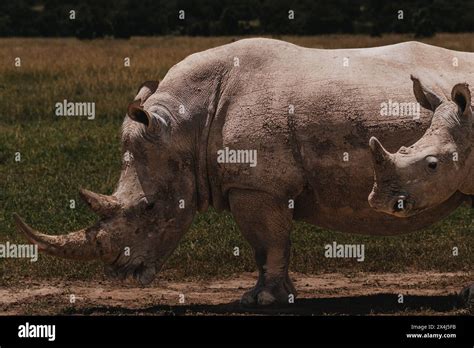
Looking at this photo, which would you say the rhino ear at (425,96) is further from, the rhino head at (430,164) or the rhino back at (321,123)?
the rhino back at (321,123)

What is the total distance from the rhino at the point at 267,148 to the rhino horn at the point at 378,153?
0.96 meters

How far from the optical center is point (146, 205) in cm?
1277

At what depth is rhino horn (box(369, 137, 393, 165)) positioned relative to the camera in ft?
37.1

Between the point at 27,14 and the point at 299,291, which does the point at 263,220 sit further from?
the point at 27,14

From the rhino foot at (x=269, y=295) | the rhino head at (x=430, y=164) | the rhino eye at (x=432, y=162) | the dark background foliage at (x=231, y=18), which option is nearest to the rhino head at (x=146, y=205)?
the rhino foot at (x=269, y=295)

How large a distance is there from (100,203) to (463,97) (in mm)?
3286

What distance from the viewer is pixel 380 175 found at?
450 inches

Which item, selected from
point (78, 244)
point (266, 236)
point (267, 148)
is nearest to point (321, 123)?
point (267, 148)

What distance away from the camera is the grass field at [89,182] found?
600 inches

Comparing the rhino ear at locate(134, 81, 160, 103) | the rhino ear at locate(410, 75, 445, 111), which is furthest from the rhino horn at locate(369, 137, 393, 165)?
the rhino ear at locate(134, 81, 160, 103)

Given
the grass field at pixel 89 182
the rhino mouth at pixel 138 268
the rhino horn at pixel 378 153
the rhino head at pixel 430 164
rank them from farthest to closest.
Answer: the grass field at pixel 89 182
the rhino mouth at pixel 138 268
the rhino head at pixel 430 164
the rhino horn at pixel 378 153

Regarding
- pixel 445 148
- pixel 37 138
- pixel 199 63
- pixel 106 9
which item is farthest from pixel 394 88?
pixel 106 9

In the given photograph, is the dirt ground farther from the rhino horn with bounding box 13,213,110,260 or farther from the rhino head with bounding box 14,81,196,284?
the rhino horn with bounding box 13,213,110,260

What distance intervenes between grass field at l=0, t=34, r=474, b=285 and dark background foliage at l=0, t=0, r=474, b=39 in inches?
528
